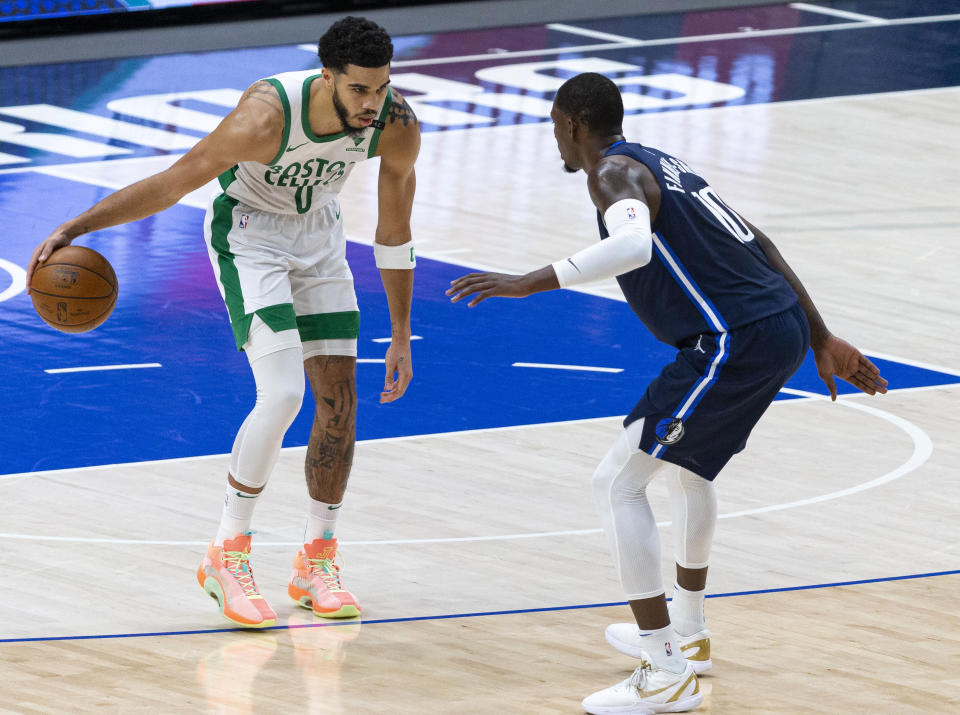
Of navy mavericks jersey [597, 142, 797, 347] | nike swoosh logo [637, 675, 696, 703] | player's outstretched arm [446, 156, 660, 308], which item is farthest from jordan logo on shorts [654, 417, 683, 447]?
nike swoosh logo [637, 675, 696, 703]

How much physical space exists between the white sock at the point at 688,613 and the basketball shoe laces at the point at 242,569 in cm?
138

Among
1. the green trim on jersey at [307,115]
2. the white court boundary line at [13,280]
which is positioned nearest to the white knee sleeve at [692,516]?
the green trim on jersey at [307,115]

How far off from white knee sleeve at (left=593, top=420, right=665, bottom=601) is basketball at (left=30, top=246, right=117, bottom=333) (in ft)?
6.10

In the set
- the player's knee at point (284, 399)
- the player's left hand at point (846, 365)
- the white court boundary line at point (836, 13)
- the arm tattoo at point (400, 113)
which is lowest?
the white court boundary line at point (836, 13)

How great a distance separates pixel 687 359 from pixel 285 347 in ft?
4.40

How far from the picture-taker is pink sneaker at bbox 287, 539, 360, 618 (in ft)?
20.5

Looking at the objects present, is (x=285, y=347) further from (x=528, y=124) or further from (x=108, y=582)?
(x=528, y=124)

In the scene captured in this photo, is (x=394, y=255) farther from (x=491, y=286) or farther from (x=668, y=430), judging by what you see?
(x=668, y=430)

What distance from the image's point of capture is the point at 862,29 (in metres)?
18.7

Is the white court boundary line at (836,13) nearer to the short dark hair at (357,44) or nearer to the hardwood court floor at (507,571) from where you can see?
the hardwood court floor at (507,571)

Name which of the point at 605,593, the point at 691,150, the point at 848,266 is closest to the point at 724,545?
the point at 605,593

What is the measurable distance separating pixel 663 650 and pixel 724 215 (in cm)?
129

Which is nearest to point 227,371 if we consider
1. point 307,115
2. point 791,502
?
point 791,502

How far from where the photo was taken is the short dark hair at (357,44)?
5.86 meters
